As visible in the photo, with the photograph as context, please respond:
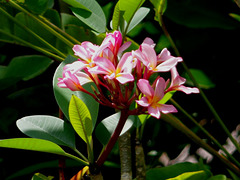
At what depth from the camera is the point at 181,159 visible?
2.74ft

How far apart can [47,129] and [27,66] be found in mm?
426

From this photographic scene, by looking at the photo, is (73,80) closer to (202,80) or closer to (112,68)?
(112,68)

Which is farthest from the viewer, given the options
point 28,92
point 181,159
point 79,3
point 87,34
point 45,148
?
point 28,92

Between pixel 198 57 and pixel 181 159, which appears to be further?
pixel 198 57

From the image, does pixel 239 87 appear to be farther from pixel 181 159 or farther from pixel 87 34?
pixel 87 34

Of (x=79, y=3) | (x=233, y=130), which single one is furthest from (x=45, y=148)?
(x=233, y=130)

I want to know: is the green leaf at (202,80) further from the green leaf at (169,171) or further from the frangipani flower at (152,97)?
the frangipani flower at (152,97)

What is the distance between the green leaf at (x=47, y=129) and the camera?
1.57 ft

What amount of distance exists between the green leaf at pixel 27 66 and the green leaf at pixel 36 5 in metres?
0.24

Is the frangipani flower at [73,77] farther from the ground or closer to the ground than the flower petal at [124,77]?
closer to the ground

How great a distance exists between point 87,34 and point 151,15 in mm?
259

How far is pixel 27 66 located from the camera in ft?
2.88

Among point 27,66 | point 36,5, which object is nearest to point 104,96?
point 36,5

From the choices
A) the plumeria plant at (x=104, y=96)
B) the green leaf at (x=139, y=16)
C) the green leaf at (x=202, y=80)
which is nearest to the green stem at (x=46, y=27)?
the plumeria plant at (x=104, y=96)
